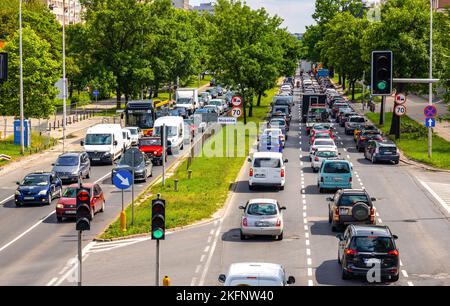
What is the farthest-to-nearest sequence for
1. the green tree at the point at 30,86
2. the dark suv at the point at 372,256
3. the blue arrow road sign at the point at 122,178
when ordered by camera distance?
the green tree at the point at 30,86 → the blue arrow road sign at the point at 122,178 → the dark suv at the point at 372,256

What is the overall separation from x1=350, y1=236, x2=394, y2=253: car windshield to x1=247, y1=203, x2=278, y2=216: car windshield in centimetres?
709

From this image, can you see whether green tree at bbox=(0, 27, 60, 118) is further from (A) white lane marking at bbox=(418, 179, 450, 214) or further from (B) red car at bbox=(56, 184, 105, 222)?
(A) white lane marking at bbox=(418, 179, 450, 214)

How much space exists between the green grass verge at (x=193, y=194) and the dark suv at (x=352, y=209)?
588cm

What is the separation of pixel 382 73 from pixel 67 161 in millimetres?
26664

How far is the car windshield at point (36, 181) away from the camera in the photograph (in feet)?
135

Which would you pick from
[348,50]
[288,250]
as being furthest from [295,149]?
[348,50]

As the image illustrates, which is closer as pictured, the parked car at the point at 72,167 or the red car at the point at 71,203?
the red car at the point at 71,203

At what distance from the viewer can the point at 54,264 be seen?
28500 mm

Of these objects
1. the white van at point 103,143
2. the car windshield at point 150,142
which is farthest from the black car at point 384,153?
the white van at point 103,143

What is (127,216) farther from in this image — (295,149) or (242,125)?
(242,125)

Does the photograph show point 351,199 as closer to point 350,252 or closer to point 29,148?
point 350,252

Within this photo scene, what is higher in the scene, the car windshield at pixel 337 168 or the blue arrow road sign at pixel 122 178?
the blue arrow road sign at pixel 122 178

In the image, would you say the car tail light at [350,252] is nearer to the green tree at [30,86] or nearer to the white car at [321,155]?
the white car at [321,155]


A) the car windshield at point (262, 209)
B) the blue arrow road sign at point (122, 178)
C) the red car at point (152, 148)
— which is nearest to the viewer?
the car windshield at point (262, 209)
